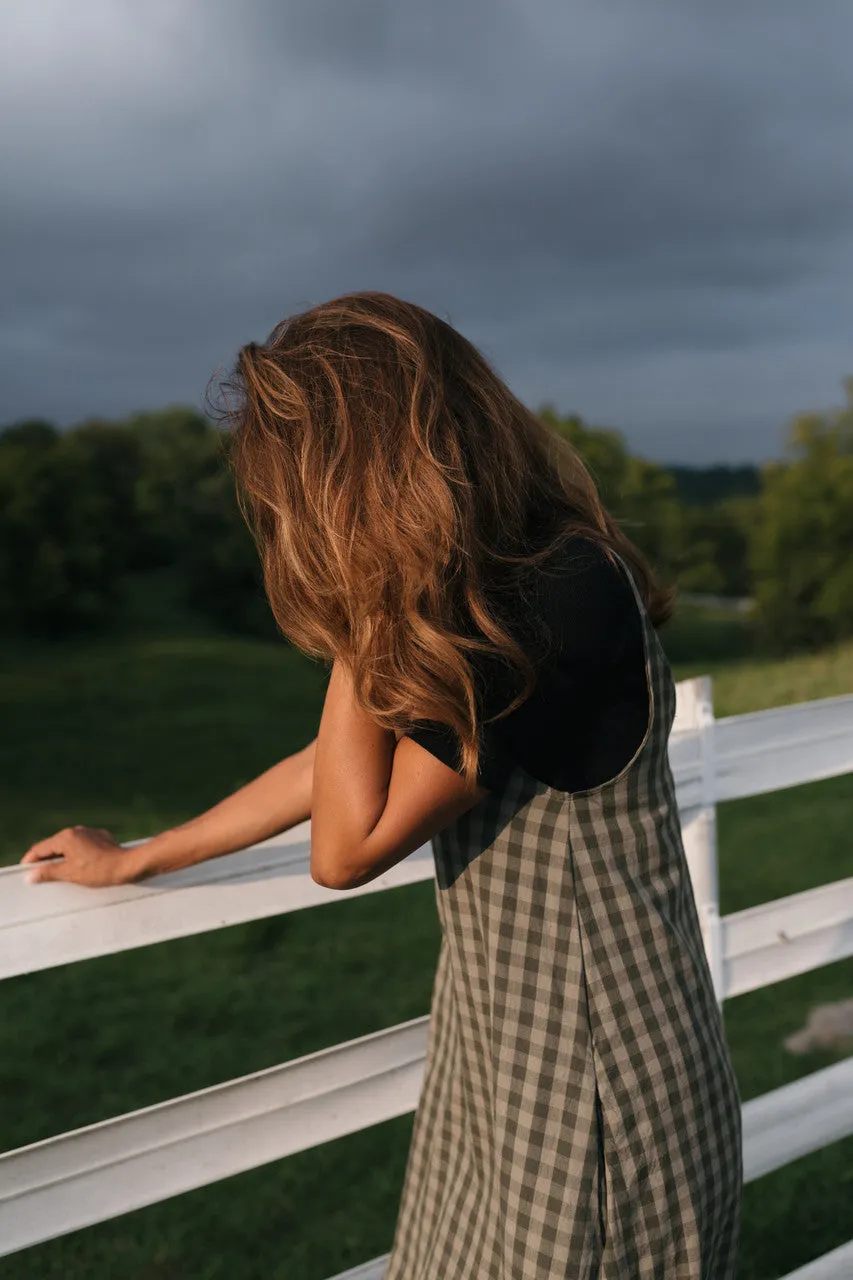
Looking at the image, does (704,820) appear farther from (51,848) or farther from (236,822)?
(51,848)

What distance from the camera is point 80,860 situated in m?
1.36

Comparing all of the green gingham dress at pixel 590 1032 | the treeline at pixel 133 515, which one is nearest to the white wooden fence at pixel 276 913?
the green gingham dress at pixel 590 1032

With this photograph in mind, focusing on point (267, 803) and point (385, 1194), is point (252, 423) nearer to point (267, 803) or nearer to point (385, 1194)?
point (267, 803)

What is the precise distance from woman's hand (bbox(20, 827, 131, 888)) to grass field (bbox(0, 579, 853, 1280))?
1321mm

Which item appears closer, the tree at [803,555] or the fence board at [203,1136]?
the fence board at [203,1136]

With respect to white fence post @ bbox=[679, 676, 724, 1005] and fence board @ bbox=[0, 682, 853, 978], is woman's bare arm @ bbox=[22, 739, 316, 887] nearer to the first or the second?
fence board @ bbox=[0, 682, 853, 978]

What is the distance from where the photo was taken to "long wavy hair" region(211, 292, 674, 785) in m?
1.07

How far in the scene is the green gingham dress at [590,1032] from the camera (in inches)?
47.7

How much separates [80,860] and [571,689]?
639 millimetres

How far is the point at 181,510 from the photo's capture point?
774cm

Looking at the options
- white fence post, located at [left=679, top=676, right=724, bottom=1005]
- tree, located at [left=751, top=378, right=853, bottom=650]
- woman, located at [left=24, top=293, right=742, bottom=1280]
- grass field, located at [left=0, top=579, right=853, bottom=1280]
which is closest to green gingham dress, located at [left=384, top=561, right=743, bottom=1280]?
woman, located at [left=24, top=293, right=742, bottom=1280]

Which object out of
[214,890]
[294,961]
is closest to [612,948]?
[214,890]

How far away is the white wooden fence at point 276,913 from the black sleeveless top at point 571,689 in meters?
0.54

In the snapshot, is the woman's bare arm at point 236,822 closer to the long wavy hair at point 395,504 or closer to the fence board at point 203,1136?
the long wavy hair at point 395,504
